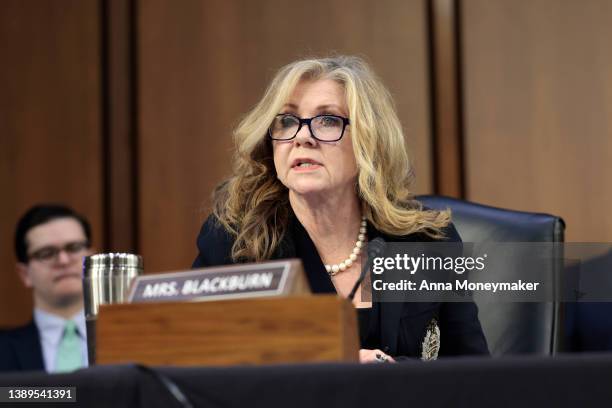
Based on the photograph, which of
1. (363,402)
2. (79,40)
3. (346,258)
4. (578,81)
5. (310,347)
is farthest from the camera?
(79,40)

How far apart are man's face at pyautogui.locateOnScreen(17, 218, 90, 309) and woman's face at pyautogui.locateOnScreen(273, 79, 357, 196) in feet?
4.31

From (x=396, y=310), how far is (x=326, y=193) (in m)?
0.31

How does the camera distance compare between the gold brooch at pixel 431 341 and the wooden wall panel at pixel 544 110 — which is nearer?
the gold brooch at pixel 431 341

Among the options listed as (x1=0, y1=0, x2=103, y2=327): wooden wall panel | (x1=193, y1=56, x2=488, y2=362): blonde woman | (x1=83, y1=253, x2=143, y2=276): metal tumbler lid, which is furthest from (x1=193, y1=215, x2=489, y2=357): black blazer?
(x1=0, y1=0, x2=103, y2=327): wooden wall panel

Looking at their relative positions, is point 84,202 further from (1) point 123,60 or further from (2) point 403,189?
(2) point 403,189

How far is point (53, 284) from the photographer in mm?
3070

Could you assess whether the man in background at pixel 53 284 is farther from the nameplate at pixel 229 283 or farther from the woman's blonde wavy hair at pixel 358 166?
the nameplate at pixel 229 283

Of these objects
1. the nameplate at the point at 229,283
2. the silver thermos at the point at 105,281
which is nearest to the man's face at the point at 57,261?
the silver thermos at the point at 105,281

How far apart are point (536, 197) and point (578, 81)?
43 centimetres

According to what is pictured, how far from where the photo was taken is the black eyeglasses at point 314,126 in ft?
6.28

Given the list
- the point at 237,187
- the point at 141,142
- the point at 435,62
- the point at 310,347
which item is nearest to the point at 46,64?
the point at 141,142

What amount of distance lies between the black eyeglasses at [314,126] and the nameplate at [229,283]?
2.49 feet

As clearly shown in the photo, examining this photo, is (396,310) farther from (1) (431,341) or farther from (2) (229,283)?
(2) (229,283)

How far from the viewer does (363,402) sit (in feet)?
3.20
